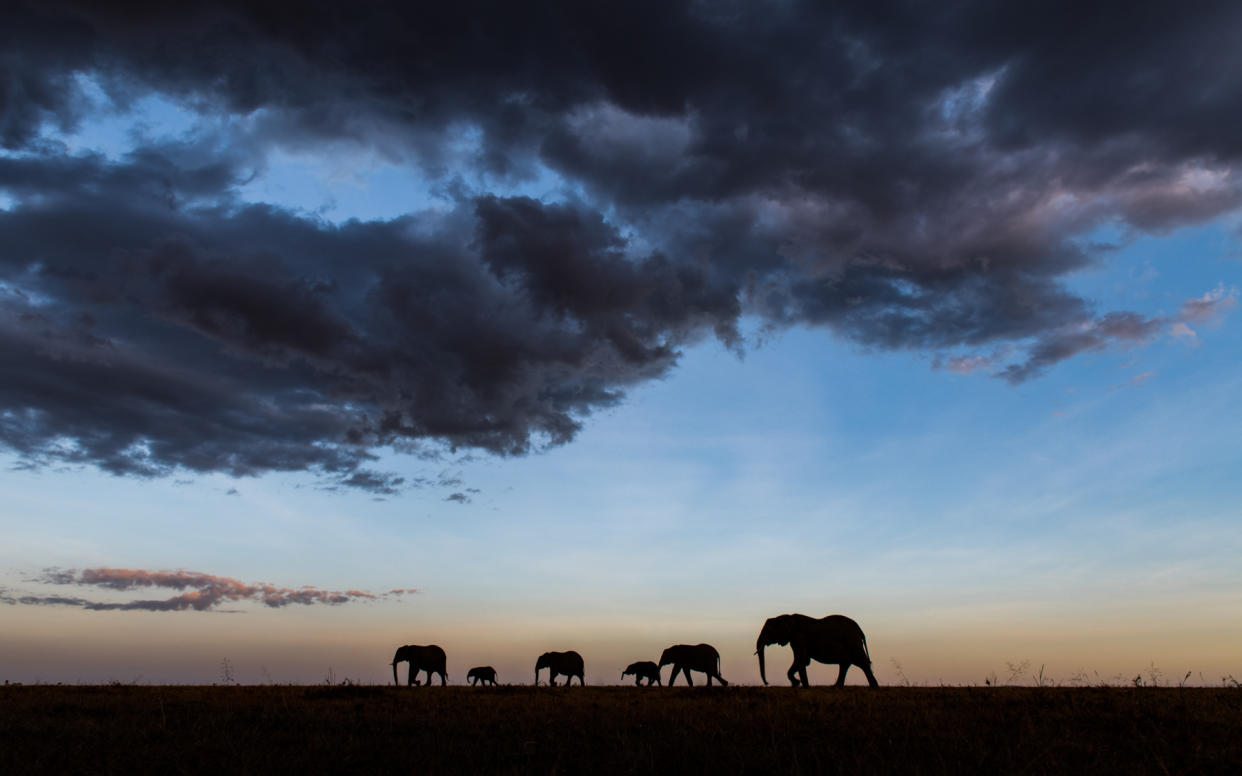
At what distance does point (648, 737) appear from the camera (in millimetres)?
10789

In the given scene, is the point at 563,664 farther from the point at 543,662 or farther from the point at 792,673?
the point at 792,673

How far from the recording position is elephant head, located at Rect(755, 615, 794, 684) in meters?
27.8

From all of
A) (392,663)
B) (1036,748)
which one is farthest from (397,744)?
(392,663)

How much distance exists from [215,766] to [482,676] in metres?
34.7

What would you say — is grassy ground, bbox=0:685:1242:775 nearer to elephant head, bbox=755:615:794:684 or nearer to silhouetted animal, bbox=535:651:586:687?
elephant head, bbox=755:615:794:684

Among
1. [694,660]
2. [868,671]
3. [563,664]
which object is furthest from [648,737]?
[563,664]

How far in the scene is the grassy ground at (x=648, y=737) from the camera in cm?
932

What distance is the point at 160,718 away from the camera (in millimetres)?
13039

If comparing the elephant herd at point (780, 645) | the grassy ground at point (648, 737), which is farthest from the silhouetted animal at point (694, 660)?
the grassy ground at point (648, 737)

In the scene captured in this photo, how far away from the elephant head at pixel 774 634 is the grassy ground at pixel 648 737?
1307 centimetres

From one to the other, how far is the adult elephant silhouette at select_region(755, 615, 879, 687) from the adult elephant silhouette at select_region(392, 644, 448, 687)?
2185 cm

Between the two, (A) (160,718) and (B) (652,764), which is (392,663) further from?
(B) (652,764)

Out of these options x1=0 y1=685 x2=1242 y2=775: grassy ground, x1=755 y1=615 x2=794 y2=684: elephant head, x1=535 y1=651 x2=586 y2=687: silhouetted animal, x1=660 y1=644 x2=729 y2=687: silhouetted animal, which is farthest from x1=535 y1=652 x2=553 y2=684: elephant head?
x1=0 y1=685 x2=1242 y2=775: grassy ground

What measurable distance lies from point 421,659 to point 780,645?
70.1 feet
